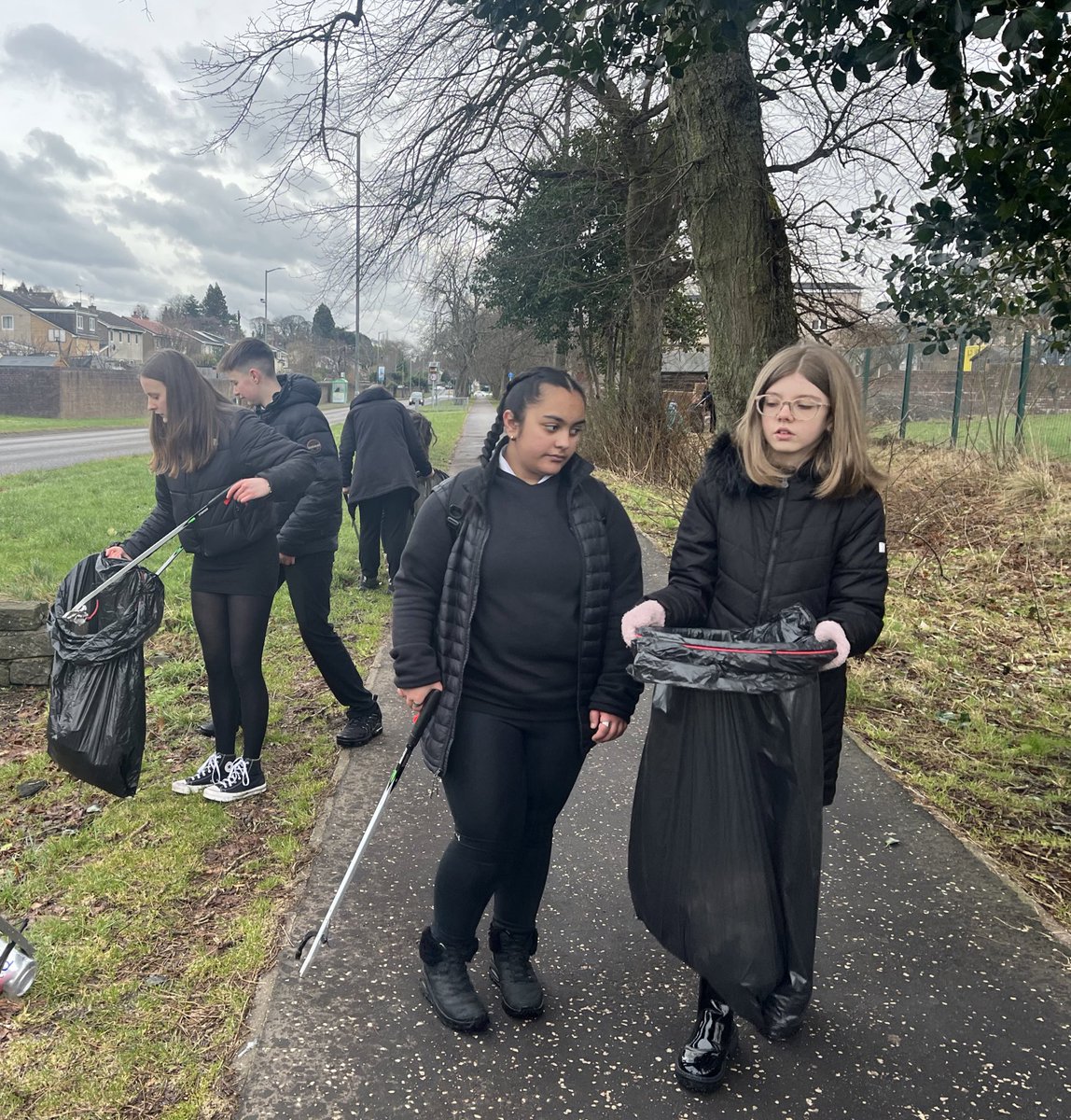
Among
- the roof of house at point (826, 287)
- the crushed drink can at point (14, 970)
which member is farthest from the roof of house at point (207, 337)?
the crushed drink can at point (14, 970)

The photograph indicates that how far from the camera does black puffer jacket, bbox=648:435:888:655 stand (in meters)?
2.43

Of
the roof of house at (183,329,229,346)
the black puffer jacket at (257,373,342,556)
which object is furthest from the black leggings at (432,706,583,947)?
the roof of house at (183,329,229,346)

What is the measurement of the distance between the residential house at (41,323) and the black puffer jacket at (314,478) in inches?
3375

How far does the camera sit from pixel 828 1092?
2.39 meters

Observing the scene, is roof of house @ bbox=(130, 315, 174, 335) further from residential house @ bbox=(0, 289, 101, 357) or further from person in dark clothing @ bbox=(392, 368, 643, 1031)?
person in dark clothing @ bbox=(392, 368, 643, 1031)

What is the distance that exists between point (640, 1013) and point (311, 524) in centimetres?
272

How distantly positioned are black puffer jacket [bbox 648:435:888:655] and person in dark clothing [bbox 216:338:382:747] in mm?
2404

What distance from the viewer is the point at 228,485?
3910 millimetres

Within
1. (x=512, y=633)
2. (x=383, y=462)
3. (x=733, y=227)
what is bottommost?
(x=512, y=633)

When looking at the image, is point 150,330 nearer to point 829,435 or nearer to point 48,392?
point 48,392

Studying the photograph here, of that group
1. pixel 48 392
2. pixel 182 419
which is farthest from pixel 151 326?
pixel 182 419

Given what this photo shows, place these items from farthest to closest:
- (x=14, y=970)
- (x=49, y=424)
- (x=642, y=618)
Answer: (x=49, y=424)
(x=14, y=970)
(x=642, y=618)

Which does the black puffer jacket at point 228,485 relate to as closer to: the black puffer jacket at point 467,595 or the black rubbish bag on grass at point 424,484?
the black puffer jacket at point 467,595

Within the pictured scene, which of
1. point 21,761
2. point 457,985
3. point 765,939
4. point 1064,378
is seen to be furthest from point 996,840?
point 1064,378
